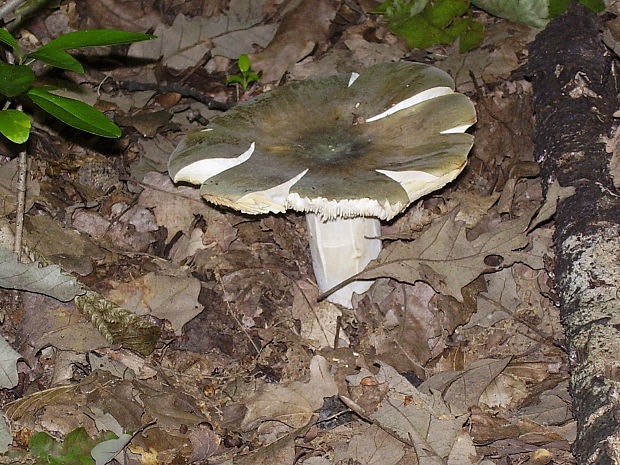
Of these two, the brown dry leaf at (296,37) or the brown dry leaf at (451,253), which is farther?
the brown dry leaf at (296,37)

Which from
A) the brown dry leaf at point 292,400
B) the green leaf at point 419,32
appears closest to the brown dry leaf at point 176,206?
the brown dry leaf at point 292,400

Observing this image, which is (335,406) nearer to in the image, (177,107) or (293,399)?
(293,399)

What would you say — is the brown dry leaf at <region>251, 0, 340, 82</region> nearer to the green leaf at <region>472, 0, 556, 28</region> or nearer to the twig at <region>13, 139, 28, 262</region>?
the green leaf at <region>472, 0, 556, 28</region>

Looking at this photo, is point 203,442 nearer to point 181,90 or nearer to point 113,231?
point 113,231

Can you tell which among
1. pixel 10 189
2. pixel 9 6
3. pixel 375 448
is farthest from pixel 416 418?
pixel 10 189

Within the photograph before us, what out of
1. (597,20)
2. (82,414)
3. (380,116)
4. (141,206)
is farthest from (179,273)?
(597,20)

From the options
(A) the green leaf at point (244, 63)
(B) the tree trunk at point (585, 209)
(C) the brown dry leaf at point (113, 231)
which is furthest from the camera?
(A) the green leaf at point (244, 63)

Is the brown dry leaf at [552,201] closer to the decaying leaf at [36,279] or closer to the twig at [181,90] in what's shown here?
the twig at [181,90]
